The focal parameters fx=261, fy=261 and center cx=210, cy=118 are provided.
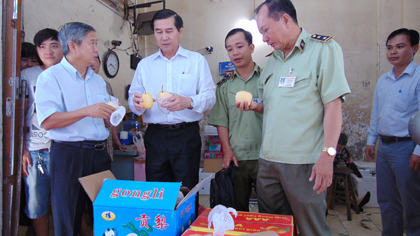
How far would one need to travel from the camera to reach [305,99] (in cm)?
134

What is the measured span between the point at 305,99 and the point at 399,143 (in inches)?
50.1

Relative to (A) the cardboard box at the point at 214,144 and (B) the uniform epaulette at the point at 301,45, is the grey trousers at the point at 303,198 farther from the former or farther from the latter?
(A) the cardboard box at the point at 214,144

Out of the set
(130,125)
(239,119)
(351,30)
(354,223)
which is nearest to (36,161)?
(239,119)

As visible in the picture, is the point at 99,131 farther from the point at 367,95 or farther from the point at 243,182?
the point at 367,95

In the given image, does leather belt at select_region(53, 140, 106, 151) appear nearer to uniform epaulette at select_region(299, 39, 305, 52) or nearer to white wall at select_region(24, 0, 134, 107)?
uniform epaulette at select_region(299, 39, 305, 52)

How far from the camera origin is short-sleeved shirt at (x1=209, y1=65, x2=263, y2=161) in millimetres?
1970

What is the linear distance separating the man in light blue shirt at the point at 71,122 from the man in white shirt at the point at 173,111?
13.4 inches

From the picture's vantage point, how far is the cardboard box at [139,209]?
1.02m

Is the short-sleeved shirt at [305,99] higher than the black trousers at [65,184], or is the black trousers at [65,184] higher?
the short-sleeved shirt at [305,99]

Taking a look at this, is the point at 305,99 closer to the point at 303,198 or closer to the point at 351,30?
the point at 303,198

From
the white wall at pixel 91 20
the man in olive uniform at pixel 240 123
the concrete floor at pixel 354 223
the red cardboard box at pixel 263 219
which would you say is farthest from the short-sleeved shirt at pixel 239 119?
the white wall at pixel 91 20

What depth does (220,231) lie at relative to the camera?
990 millimetres

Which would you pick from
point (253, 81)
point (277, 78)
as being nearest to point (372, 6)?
point (253, 81)

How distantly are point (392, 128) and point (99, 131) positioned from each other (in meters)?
2.20
